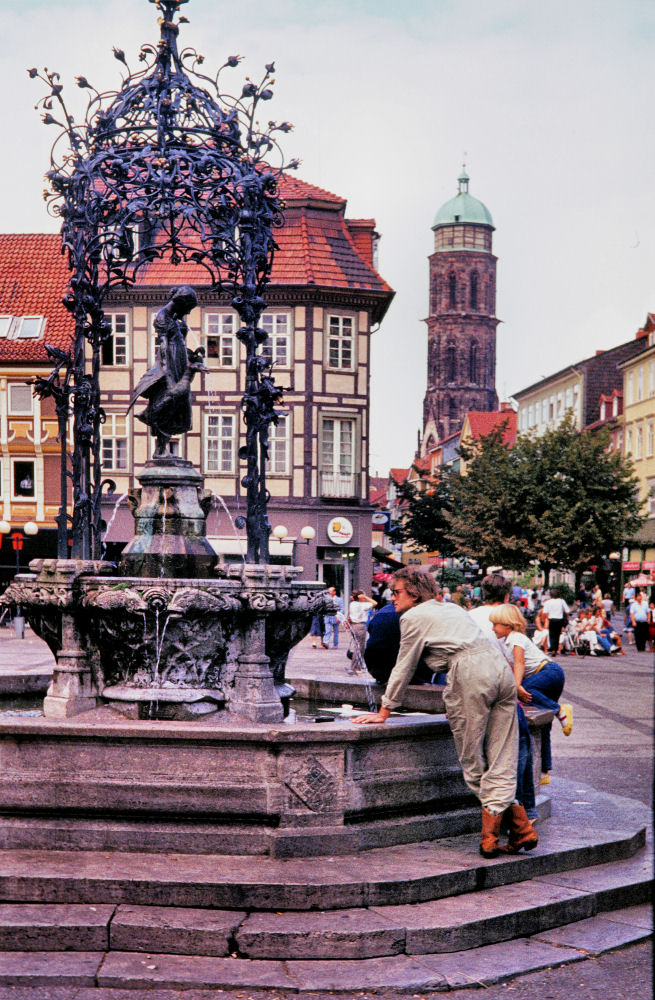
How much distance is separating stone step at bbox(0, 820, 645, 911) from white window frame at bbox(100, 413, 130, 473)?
3339cm

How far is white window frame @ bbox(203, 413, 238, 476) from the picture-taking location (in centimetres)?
4116

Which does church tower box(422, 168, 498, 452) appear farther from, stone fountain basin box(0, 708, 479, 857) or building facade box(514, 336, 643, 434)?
stone fountain basin box(0, 708, 479, 857)

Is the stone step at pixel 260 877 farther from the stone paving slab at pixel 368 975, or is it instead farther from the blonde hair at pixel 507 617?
the blonde hair at pixel 507 617

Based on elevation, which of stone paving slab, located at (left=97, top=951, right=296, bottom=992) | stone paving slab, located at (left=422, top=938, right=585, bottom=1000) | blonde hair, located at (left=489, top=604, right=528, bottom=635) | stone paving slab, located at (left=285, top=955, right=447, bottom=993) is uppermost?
blonde hair, located at (left=489, top=604, right=528, bottom=635)

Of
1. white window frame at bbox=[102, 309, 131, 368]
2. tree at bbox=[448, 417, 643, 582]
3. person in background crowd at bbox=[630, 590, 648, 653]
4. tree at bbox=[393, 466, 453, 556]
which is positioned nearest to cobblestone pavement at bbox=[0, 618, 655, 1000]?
person in background crowd at bbox=[630, 590, 648, 653]

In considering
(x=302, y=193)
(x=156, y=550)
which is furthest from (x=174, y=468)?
(x=302, y=193)

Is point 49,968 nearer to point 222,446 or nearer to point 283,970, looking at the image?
point 283,970

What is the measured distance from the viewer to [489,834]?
7.27 metres

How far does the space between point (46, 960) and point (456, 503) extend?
157 feet

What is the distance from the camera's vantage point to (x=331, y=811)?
7211 mm

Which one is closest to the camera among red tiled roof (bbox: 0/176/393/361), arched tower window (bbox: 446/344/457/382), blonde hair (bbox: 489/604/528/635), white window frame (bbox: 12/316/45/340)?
blonde hair (bbox: 489/604/528/635)

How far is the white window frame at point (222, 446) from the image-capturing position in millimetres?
41156

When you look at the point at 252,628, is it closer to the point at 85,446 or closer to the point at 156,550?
the point at 156,550

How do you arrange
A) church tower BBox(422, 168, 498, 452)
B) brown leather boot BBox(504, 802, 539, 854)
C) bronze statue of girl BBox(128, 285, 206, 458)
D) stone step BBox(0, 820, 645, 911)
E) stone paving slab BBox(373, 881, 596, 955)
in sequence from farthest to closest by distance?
church tower BBox(422, 168, 498, 452)
bronze statue of girl BBox(128, 285, 206, 458)
brown leather boot BBox(504, 802, 539, 854)
stone step BBox(0, 820, 645, 911)
stone paving slab BBox(373, 881, 596, 955)
